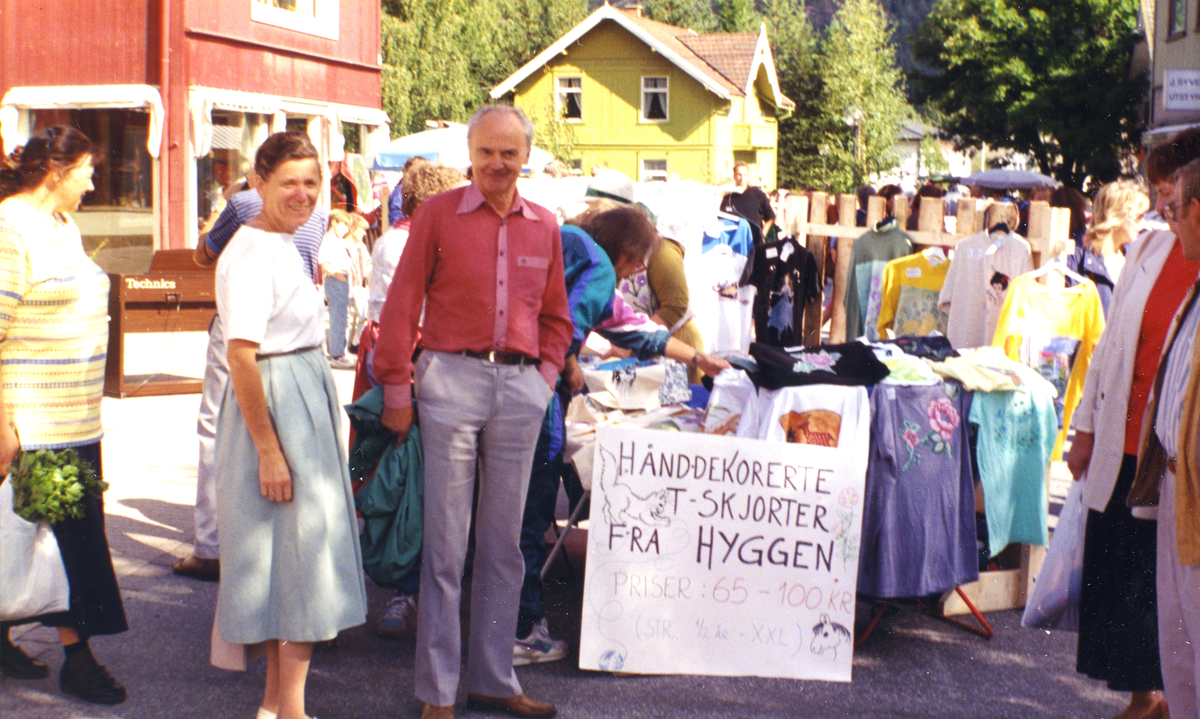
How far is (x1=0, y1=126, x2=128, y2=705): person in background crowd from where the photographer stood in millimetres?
3748

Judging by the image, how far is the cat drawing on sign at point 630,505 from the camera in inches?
171

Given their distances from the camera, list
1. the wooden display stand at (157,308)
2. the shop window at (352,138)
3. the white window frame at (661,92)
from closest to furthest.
A: the wooden display stand at (157,308) < the shop window at (352,138) < the white window frame at (661,92)

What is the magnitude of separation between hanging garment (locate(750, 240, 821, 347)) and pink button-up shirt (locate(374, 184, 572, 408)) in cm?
556

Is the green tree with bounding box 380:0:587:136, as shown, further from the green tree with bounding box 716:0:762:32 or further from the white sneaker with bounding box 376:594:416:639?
the white sneaker with bounding box 376:594:416:639

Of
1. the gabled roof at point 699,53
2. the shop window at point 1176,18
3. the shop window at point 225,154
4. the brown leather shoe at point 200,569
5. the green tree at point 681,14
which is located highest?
the green tree at point 681,14

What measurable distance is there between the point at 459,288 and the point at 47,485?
1440 millimetres

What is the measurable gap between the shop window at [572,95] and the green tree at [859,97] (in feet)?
29.0

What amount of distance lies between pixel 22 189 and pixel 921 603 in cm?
376

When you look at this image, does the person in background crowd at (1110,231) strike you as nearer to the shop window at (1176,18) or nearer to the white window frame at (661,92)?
the shop window at (1176,18)

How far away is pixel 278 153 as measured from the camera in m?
3.55

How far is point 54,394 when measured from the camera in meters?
3.84

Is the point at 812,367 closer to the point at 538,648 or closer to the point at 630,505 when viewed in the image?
the point at 630,505

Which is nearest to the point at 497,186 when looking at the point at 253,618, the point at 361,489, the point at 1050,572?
the point at 361,489

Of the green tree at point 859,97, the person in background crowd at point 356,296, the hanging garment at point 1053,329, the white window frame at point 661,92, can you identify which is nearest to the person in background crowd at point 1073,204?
the hanging garment at point 1053,329
